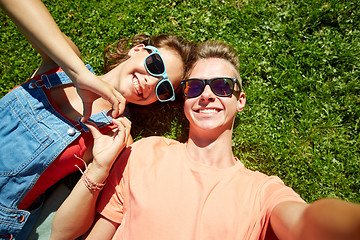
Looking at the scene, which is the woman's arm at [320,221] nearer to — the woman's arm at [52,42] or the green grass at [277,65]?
the green grass at [277,65]

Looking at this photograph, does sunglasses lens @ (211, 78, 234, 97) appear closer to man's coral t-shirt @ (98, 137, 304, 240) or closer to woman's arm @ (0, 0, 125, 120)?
man's coral t-shirt @ (98, 137, 304, 240)

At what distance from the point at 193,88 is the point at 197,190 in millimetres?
1220

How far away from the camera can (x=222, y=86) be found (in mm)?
2904

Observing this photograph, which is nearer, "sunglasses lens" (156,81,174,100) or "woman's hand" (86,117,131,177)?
"woman's hand" (86,117,131,177)

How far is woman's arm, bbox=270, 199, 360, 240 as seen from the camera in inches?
57.4

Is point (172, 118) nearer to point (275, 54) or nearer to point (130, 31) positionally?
point (130, 31)

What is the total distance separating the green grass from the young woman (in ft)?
3.26

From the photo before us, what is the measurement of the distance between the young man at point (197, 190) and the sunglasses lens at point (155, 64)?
0.37m

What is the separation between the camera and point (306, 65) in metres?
3.74

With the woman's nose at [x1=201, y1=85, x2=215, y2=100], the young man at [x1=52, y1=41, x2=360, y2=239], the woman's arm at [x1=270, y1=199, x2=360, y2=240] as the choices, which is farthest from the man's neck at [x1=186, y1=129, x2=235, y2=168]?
the woman's arm at [x1=270, y1=199, x2=360, y2=240]

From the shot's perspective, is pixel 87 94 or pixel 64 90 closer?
pixel 87 94

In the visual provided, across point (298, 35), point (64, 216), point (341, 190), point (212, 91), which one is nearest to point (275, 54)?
point (298, 35)

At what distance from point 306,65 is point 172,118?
2277 millimetres

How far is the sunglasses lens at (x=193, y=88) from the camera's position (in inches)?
115
